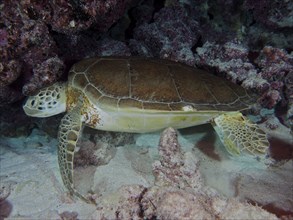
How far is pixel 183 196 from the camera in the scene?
2348 millimetres

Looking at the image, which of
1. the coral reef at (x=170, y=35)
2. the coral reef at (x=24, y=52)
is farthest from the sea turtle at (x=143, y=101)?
the coral reef at (x=170, y=35)

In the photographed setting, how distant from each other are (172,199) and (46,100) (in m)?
2.18

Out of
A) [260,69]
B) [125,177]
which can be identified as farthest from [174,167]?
[260,69]

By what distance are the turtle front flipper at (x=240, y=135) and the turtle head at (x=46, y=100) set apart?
6.82 ft

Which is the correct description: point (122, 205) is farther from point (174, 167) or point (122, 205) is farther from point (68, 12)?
point (68, 12)

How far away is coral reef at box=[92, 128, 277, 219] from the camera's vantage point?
229cm

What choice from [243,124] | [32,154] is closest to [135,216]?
[243,124]

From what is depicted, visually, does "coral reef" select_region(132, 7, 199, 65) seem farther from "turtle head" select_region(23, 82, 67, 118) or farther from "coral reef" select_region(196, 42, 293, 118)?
"turtle head" select_region(23, 82, 67, 118)

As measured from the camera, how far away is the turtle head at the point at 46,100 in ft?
11.9

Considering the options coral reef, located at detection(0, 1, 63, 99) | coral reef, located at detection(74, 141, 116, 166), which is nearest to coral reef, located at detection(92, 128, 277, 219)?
Answer: coral reef, located at detection(74, 141, 116, 166)

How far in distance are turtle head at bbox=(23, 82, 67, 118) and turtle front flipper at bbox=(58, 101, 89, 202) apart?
328 mm

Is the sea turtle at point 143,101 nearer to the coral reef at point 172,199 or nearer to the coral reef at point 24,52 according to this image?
the coral reef at point 24,52

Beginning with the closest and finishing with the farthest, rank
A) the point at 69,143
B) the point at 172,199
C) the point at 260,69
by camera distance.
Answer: the point at 172,199 < the point at 69,143 < the point at 260,69

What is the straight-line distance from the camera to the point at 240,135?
3.42m
